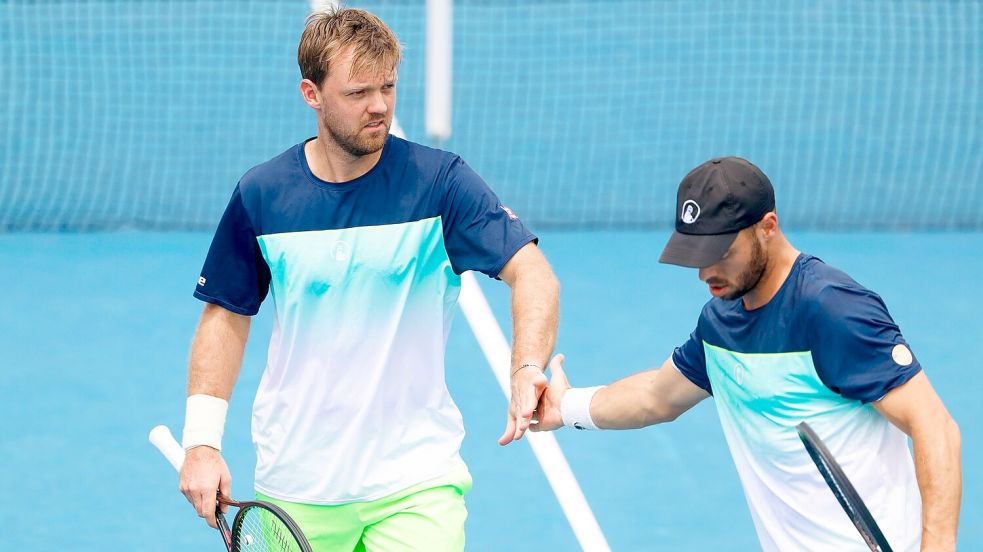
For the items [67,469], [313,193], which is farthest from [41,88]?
[313,193]

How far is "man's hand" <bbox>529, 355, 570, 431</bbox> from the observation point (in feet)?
18.2

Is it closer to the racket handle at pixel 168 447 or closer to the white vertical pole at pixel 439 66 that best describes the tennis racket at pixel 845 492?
the racket handle at pixel 168 447

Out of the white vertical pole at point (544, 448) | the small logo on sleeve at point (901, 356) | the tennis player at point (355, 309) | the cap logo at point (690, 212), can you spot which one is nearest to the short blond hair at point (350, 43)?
the tennis player at point (355, 309)

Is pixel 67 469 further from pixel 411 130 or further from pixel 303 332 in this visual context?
pixel 411 130

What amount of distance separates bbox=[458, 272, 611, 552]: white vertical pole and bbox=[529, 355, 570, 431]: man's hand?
0.39 metres

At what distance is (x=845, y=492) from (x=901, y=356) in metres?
0.51

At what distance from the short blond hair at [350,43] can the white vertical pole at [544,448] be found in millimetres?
1580

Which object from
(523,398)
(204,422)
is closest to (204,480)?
(204,422)

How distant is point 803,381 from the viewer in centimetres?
469

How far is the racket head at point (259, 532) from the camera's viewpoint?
452cm

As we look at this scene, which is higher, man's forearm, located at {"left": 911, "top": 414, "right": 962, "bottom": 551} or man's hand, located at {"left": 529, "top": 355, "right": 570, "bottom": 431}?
man's forearm, located at {"left": 911, "top": 414, "right": 962, "bottom": 551}

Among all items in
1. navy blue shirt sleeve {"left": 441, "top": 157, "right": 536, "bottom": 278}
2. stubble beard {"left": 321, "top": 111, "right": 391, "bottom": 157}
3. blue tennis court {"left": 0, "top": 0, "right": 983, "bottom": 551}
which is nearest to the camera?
stubble beard {"left": 321, "top": 111, "right": 391, "bottom": 157}

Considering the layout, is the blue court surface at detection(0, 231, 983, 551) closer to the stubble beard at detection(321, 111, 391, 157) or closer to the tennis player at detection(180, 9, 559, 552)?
the tennis player at detection(180, 9, 559, 552)

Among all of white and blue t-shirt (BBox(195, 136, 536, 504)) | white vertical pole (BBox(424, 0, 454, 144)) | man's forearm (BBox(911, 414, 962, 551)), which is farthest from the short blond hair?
white vertical pole (BBox(424, 0, 454, 144))
